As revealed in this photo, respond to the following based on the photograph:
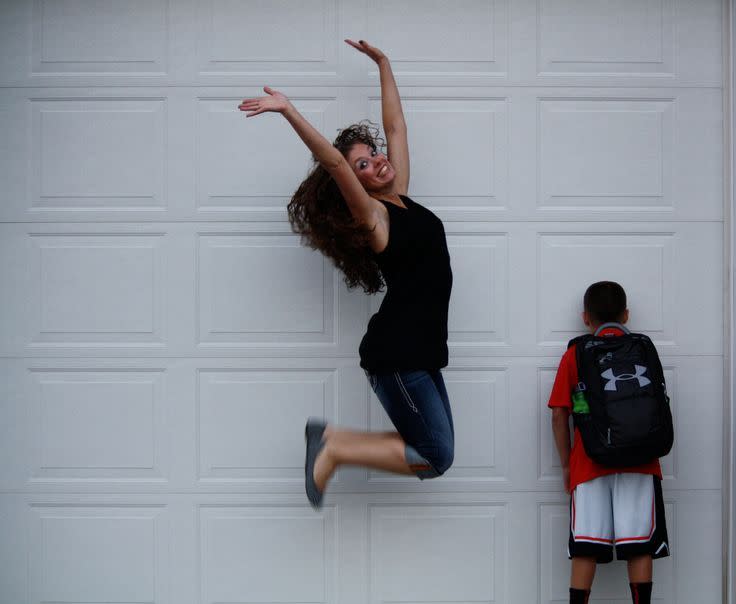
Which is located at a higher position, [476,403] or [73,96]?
[73,96]

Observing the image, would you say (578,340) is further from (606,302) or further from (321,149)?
(321,149)

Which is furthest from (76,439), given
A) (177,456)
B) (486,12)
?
(486,12)

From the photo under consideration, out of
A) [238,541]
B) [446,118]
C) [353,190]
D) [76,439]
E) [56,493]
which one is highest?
[446,118]

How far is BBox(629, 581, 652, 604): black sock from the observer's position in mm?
2475

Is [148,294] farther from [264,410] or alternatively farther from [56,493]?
[56,493]

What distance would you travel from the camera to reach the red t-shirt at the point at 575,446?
7.99ft

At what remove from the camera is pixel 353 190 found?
82.6 inches

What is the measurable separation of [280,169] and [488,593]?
1.93 m

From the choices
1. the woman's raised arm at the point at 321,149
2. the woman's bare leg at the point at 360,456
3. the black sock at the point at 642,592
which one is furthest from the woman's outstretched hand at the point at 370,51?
the black sock at the point at 642,592

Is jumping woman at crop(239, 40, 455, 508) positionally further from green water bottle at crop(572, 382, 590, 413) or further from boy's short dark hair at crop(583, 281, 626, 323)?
boy's short dark hair at crop(583, 281, 626, 323)

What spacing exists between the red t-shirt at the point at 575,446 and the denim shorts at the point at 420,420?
547 mm

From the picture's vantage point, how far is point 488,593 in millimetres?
2725

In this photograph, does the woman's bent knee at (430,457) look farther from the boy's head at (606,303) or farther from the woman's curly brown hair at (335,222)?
the boy's head at (606,303)

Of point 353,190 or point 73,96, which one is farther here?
point 73,96
